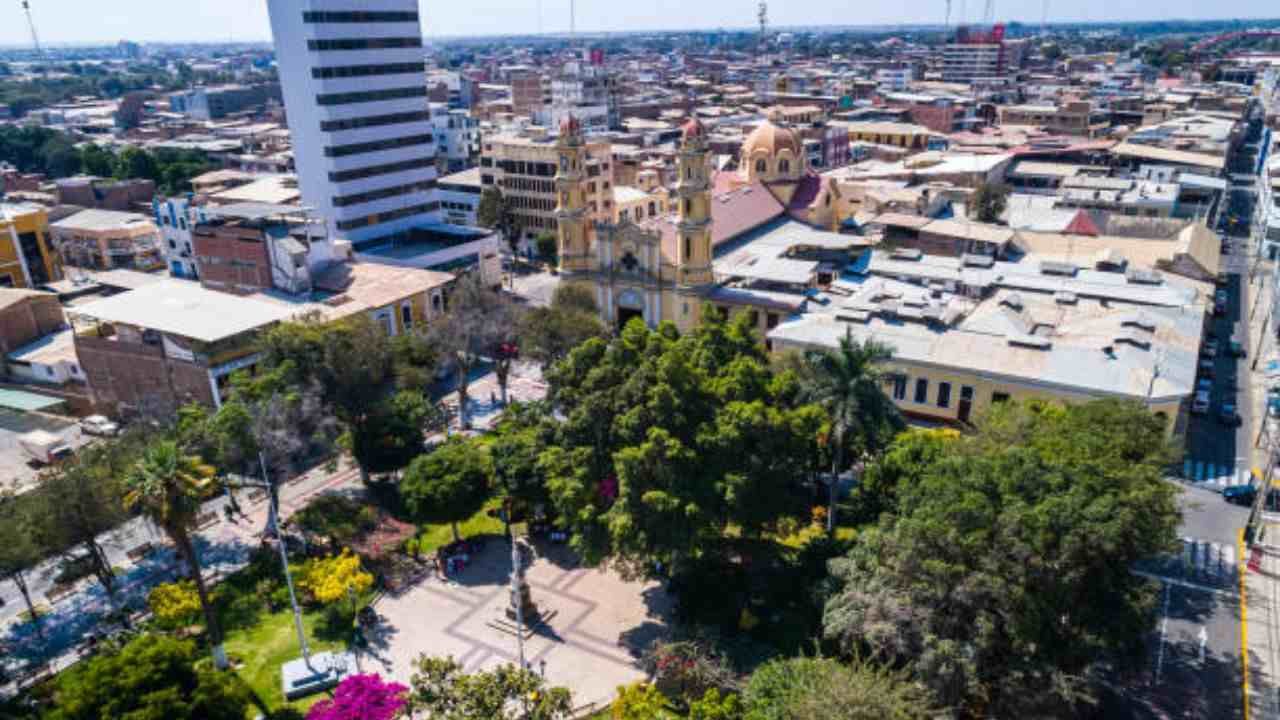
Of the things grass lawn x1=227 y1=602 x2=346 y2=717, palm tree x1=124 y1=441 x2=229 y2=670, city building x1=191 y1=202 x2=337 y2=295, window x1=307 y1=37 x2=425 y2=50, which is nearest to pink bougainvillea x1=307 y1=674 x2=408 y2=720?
grass lawn x1=227 y1=602 x2=346 y2=717

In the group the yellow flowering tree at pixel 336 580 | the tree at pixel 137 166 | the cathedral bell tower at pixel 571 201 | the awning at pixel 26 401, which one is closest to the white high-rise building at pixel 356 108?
the awning at pixel 26 401

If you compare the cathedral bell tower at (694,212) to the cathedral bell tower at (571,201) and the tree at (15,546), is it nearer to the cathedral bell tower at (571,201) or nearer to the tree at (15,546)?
the cathedral bell tower at (571,201)

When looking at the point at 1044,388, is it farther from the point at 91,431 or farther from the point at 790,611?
the point at 91,431

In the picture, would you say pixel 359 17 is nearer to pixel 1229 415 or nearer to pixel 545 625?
pixel 545 625

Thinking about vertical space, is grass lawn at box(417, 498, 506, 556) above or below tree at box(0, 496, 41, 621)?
below

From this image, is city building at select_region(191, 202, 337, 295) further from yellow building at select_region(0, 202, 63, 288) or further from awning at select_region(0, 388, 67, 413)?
yellow building at select_region(0, 202, 63, 288)

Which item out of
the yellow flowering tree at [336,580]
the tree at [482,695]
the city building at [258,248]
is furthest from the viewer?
the city building at [258,248]

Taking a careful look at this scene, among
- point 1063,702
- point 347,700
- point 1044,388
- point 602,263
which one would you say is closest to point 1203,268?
point 1044,388
